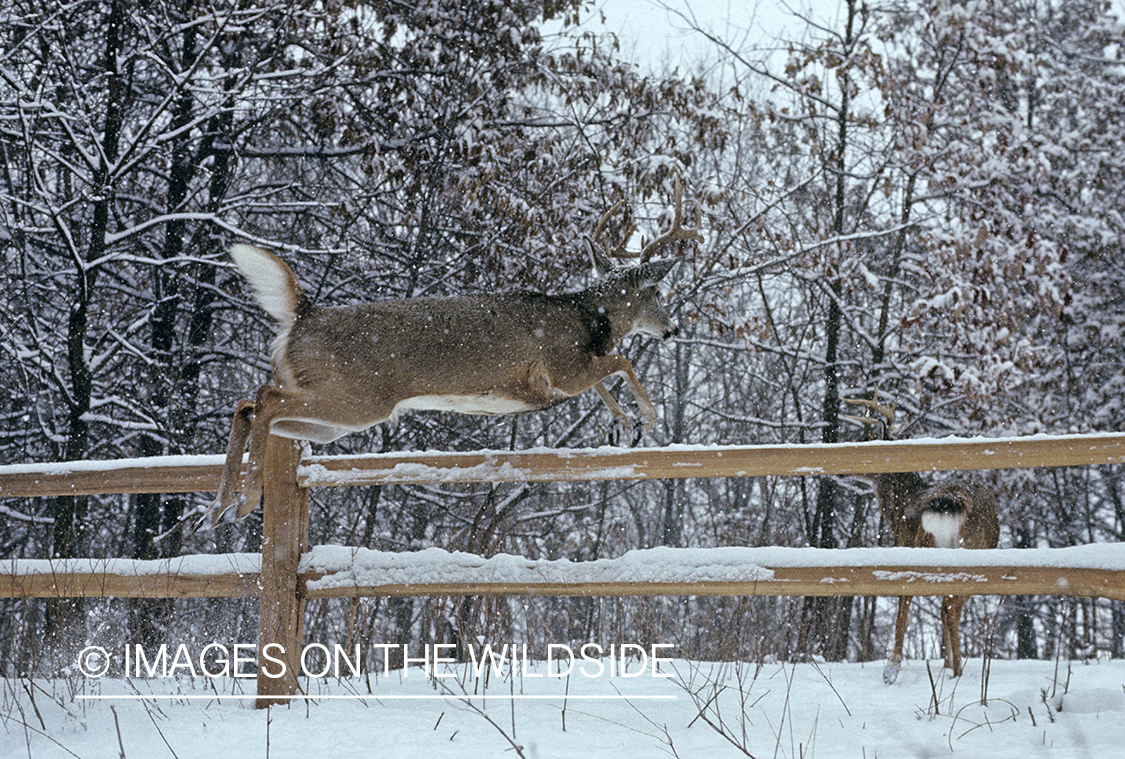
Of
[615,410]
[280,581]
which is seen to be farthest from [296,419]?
[615,410]

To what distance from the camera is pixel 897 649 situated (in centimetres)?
549

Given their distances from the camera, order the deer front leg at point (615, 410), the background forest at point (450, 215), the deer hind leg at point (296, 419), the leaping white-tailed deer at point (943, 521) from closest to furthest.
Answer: the deer hind leg at point (296, 419)
the deer front leg at point (615, 410)
the leaping white-tailed deer at point (943, 521)
the background forest at point (450, 215)

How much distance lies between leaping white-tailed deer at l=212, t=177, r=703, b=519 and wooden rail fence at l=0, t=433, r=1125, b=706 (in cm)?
26

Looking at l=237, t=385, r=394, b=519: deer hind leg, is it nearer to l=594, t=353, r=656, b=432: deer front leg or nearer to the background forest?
l=594, t=353, r=656, b=432: deer front leg

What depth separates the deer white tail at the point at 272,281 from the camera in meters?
4.66

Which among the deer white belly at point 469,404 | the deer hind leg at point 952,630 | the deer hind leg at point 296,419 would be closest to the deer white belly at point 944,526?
the deer hind leg at point 952,630

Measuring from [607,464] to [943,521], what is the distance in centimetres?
303

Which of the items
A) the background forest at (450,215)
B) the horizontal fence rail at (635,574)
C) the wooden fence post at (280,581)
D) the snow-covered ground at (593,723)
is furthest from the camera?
the background forest at (450,215)

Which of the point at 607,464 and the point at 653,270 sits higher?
the point at 653,270

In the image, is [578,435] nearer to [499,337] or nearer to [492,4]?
[492,4]

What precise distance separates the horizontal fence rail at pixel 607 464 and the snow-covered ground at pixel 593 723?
32.0 inches

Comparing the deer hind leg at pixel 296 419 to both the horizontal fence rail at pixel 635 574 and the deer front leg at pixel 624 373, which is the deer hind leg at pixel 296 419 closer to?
the horizontal fence rail at pixel 635 574

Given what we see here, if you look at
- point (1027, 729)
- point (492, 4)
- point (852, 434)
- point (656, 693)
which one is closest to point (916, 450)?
point (1027, 729)

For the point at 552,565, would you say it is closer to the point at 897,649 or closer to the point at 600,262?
the point at 897,649
